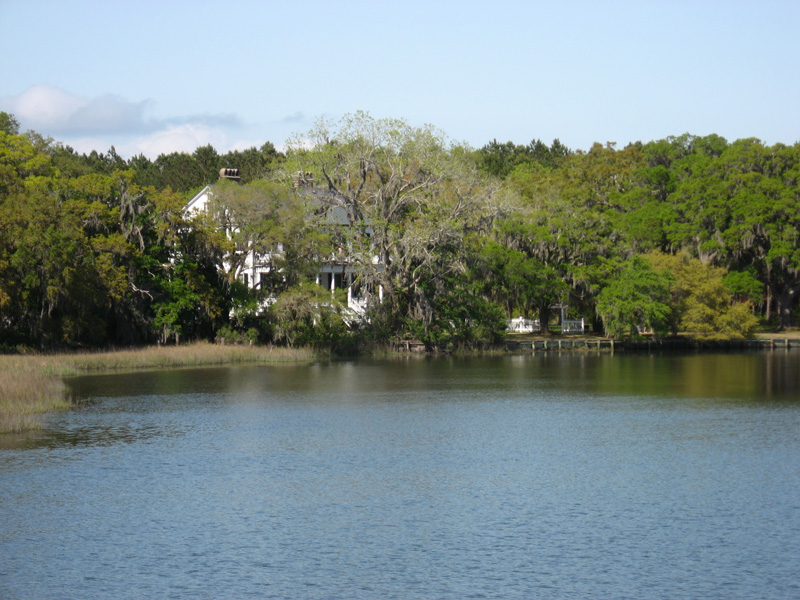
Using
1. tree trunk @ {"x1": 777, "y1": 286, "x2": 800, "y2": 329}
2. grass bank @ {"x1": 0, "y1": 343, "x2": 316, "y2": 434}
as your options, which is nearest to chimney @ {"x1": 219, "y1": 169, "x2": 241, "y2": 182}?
grass bank @ {"x1": 0, "y1": 343, "x2": 316, "y2": 434}

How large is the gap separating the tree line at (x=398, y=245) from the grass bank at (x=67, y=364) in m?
1.41

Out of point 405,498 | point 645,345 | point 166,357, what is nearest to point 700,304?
point 645,345

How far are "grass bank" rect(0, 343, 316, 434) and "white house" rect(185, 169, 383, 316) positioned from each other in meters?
3.60

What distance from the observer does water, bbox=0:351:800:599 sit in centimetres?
1255

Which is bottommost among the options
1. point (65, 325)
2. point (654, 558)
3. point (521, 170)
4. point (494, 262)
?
point (654, 558)

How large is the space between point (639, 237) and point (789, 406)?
36.3m

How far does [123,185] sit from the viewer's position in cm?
4391

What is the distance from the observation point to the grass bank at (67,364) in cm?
2600

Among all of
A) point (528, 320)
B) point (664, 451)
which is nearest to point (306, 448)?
point (664, 451)

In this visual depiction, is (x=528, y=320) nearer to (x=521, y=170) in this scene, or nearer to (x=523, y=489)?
(x=521, y=170)

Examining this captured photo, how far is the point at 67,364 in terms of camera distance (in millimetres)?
37312

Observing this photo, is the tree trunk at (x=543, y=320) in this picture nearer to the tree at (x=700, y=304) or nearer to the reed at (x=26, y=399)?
the tree at (x=700, y=304)

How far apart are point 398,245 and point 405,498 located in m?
34.5

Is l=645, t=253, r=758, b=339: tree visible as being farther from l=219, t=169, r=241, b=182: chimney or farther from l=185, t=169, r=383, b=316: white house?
l=219, t=169, r=241, b=182: chimney
